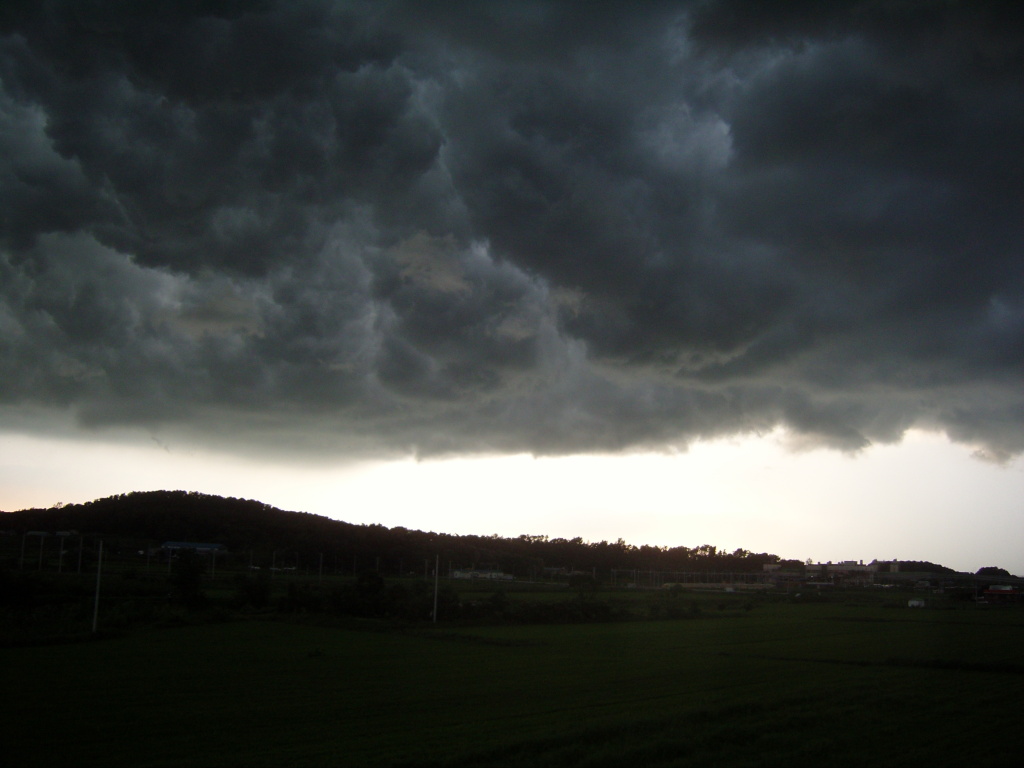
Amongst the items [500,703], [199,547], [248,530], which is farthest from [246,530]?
[500,703]

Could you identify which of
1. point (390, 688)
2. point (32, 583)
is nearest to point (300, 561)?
point (32, 583)

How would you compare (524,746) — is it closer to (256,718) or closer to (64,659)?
(256,718)

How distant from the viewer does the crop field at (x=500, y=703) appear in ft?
48.1

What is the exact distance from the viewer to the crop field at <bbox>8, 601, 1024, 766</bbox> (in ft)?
48.1

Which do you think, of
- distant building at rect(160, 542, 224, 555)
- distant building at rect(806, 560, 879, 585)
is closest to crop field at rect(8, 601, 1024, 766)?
distant building at rect(160, 542, 224, 555)

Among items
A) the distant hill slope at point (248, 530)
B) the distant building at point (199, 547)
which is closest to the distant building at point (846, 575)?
the distant hill slope at point (248, 530)

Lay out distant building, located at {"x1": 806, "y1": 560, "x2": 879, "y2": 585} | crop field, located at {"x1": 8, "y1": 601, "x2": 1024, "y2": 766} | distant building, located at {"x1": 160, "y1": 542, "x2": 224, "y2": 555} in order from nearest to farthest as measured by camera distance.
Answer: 1. crop field, located at {"x1": 8, "y1": 601, "x2": 1024, "y2": 766}
2. distant building, located at {"x1": 160, "y1": 542, "x2": 224, "y2": 555}
3. distant building, located at {"x1": 806, "y1": 560, "x2": 879, "y2": 585}

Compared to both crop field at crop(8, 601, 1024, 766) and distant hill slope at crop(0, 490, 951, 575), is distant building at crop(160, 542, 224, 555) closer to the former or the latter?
distant hill slope at crop(0, 490, 951, 575)

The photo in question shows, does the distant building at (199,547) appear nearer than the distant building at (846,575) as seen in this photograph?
Yes

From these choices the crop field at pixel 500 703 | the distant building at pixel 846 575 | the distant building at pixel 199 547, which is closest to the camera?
the crop field at pixel 500 703

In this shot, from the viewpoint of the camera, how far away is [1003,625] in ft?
199

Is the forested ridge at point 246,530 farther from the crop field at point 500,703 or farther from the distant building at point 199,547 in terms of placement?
the crop field at point 500,703

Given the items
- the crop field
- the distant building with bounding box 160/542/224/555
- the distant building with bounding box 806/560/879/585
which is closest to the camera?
the crop field

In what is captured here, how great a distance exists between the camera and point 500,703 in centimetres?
2047
